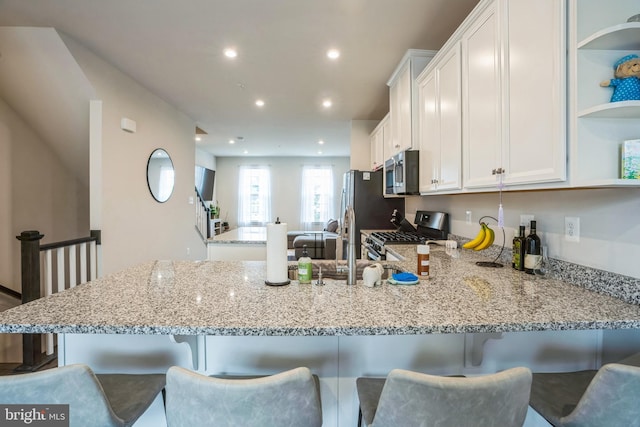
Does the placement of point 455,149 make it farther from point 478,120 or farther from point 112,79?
point 112,79

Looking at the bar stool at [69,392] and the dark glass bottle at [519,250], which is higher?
the dark glass bottle at [519,250]

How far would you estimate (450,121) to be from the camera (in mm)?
2084

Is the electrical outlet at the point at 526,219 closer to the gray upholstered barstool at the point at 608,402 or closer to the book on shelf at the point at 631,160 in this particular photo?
the book on shelf at the point at 631,160

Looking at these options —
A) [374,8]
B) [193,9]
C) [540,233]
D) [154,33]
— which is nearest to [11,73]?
[154,33]

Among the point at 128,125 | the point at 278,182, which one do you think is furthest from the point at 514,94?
the point at 278,182

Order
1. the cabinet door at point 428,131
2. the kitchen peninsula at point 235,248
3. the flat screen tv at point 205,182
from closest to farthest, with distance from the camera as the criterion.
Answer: the cabinet door at point 428,131 → the kitchen peninsula at point 235,248 → the flat screen tv at point 205,182

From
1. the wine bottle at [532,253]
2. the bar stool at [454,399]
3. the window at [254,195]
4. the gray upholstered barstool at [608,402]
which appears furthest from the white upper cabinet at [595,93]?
the window at [254,195]

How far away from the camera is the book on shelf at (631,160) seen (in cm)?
101

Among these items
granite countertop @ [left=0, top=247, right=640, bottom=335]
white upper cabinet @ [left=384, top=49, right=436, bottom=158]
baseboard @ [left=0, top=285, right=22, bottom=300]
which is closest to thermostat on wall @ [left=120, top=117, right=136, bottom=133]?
baseboard @ [left=0, top=285, right=22, bottom=300]

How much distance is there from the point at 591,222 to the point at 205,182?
25.0ft

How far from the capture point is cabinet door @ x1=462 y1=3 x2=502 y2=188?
1541 millimetres

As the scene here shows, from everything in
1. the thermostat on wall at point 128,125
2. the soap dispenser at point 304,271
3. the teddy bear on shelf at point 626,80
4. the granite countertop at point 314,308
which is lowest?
the granite countertop at point 314,308

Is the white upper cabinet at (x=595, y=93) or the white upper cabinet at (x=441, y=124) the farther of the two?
the white upper cabinet at (x=441, y=124)

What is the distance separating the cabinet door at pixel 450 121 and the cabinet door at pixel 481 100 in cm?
7
